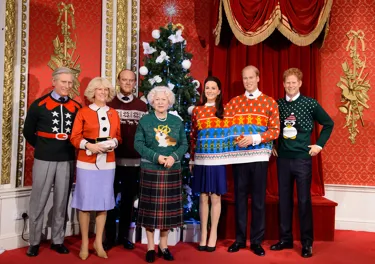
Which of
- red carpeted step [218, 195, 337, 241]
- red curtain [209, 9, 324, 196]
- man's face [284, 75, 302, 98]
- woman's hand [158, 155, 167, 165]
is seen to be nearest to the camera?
woman's hand [158, 155, 167, 165]

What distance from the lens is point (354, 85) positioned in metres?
4.85

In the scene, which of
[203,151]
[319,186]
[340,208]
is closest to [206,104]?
[203,151]

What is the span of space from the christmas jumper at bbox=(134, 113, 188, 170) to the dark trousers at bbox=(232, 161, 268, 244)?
2.17 feet

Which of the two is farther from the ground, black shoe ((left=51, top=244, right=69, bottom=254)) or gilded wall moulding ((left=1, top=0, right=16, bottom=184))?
gilded wall moulding ((left=1, top=0, right=16, bottom=184))

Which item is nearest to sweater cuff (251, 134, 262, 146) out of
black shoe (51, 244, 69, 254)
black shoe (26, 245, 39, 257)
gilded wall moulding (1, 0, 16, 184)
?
black shoe (51, 244, 69, 254)

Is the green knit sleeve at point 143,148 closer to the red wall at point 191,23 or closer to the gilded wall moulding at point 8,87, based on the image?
the gilded wall moulding at point 8,87

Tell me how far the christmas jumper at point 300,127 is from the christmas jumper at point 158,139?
1012 mm

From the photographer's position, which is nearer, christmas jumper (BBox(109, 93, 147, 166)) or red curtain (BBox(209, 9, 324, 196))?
christmas jumper (BBox(109, 93, 147, 166))

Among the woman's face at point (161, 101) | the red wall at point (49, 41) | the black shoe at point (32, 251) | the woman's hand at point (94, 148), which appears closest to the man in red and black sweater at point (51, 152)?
the black shoe at point (32, 251)

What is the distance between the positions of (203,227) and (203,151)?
72cm

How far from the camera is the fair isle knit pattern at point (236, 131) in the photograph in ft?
12.2

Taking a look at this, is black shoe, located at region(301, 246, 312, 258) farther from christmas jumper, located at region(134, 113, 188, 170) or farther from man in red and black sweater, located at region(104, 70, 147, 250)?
man in red and black sweater, located at region(104, 70, 147, 250)

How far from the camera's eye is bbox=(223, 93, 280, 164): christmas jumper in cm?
371

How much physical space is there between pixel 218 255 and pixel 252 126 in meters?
1.21
